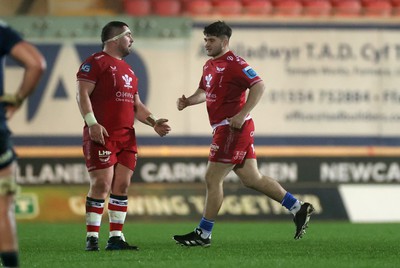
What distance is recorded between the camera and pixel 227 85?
9.05 m

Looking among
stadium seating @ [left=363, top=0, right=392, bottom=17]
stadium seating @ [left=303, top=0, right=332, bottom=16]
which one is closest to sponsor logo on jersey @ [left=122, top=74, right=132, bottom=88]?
stadium seating @ [left=303, top=0, right=332, bottom=16]

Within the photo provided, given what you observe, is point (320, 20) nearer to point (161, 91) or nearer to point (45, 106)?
point (161, 91)

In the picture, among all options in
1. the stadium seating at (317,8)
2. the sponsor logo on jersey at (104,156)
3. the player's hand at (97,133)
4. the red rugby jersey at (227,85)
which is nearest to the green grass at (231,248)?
the sponsor logo on jersey at (104,156)

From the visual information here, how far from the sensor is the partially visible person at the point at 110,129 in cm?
845

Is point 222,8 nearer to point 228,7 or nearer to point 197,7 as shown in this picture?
point 228,7

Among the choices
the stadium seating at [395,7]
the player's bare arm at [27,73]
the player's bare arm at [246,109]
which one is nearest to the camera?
the player's bare arm at [27,73]

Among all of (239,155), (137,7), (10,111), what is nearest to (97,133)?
(239,155)

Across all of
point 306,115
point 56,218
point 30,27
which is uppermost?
point 30,27

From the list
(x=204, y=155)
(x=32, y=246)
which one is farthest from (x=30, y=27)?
(x=32, y=246)

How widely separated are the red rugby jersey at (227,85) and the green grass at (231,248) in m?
1.12

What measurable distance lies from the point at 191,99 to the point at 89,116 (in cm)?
129

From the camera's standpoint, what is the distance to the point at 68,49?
13.5 meters

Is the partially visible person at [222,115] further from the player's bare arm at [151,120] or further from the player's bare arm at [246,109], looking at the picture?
the player's bare arm at [151,120]

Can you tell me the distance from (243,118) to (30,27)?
5.32 metres
